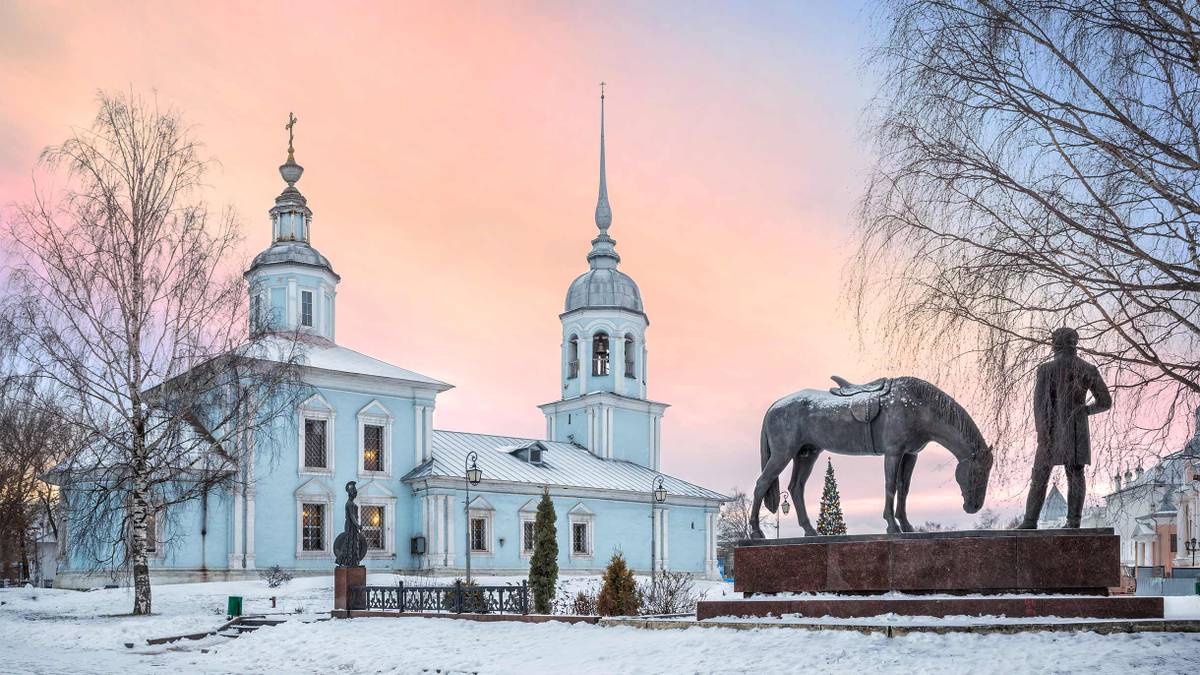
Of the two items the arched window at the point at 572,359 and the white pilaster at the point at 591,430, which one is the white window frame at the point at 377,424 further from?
the arched window at the point at 572,359

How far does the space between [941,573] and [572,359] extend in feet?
123

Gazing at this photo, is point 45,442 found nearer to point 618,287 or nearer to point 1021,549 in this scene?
point 1021,549

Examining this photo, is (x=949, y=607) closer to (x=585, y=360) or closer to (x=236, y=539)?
(x=236, y=539)

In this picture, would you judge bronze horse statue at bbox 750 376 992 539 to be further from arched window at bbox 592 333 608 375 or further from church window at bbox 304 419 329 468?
arched window at bbox 592 333 608 375

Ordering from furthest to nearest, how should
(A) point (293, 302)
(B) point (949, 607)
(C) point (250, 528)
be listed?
1. (A) point (293, 302)
2. (C) point (250, 528)
3. (B) point (949, 607)

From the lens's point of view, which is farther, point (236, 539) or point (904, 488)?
point (236, 539)

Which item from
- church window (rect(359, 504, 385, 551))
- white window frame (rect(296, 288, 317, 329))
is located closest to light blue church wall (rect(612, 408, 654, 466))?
church window (rect(359, 504, 385, 551))

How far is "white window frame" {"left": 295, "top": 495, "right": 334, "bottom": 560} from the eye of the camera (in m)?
34.5

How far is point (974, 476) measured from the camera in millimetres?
12469

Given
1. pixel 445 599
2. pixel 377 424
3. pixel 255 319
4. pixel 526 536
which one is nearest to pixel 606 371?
pixel 526 536

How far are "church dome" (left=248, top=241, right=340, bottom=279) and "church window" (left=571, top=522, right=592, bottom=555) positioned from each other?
533 inches

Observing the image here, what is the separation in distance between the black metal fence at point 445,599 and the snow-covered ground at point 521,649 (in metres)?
0.77

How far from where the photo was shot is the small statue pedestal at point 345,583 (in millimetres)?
19234

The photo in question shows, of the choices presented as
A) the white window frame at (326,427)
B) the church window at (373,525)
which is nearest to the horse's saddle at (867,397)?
the white window frame at (326,427)
